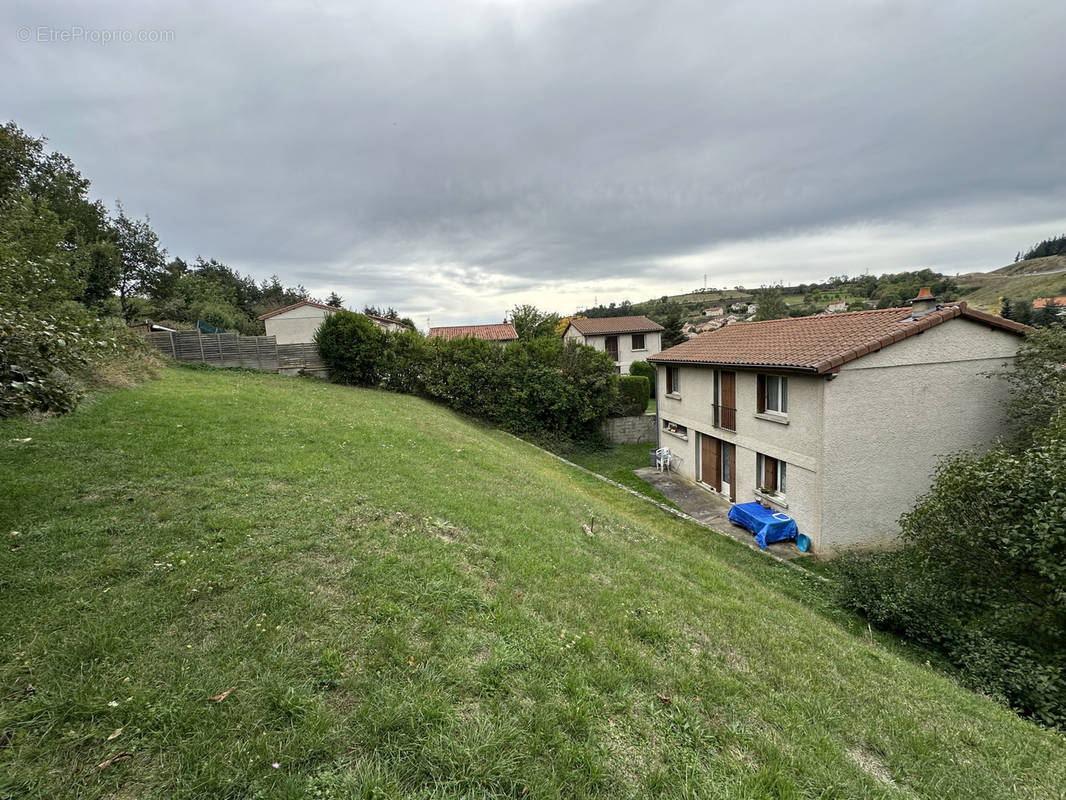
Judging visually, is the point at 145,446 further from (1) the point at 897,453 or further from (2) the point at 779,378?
(1) the point at 897,453

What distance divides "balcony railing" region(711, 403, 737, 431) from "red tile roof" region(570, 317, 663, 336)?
25923mm

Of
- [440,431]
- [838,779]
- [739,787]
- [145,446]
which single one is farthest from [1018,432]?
[145,446]

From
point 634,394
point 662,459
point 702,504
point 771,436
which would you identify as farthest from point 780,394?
point 634,394

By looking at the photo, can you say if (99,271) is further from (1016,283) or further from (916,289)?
(1016,283)

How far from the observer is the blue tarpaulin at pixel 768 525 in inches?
432

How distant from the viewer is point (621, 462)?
758 inches

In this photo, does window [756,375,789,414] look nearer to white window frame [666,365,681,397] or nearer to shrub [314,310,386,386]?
white window frame [666,365,681,397]

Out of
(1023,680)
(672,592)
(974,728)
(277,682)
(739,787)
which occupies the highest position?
(277,682)

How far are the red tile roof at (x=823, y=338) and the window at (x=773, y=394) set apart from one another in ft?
2.18

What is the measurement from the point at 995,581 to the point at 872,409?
180 inches

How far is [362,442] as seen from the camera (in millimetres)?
10227

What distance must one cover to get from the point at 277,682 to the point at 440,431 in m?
11.1

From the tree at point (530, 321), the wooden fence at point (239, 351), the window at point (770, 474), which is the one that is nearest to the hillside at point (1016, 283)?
the tree at point (530, 321)

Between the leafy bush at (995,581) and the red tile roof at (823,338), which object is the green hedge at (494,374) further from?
the leafy bush at (995,581)
